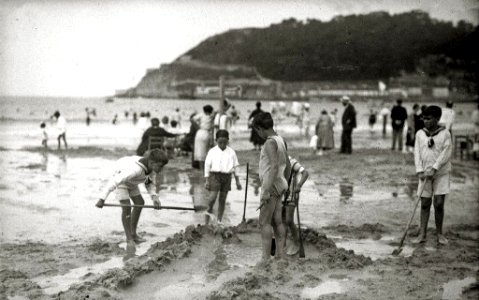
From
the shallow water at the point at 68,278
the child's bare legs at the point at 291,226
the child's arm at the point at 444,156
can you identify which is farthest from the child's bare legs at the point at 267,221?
the child's arm at the point at 444,156

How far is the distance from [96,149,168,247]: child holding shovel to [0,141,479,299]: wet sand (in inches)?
13.5

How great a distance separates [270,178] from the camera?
597 cm

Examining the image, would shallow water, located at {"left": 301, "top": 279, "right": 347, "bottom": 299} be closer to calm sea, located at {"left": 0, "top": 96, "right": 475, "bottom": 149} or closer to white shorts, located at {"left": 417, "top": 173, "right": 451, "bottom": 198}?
white shorts, located at {"left": 417, "top": 173, "right": 451, "bottom": 198}

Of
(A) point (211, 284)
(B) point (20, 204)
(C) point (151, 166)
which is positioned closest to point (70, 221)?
(B) point (20, 204)

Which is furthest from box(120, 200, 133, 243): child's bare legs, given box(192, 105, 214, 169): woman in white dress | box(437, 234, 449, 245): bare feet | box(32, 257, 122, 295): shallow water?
box(192, 105, 214, 169): woman in white dress

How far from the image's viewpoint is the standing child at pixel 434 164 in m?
7.42

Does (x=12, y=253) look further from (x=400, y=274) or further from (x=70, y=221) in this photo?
(x=400, y=274)

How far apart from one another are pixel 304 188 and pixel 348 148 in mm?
7514

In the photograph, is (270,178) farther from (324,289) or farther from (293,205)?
(324,289)

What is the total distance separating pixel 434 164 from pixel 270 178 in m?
2.69

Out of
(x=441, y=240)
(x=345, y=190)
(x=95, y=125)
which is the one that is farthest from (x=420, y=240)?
(x=95, y=125)

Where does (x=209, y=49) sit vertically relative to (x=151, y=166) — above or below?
above

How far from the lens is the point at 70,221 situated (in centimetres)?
878

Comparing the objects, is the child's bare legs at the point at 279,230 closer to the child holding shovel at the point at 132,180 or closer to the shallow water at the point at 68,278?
the child holding shovel at the point at 132,180
